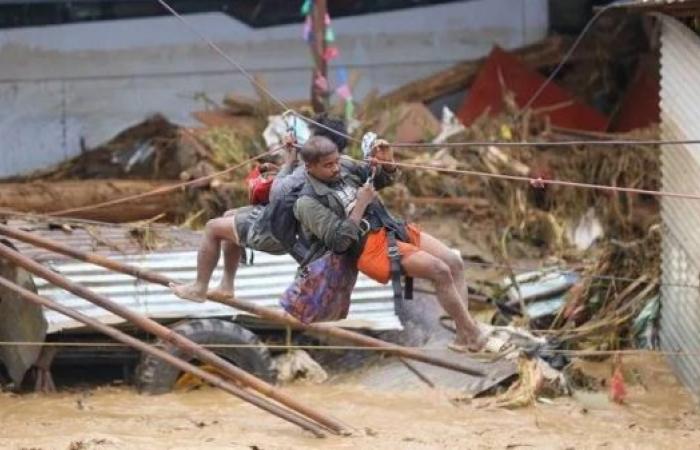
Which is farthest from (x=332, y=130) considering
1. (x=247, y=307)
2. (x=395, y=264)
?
(x=247, y=307)

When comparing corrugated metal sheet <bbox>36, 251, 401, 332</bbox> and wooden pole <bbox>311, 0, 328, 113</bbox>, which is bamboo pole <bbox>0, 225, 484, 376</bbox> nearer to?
corrugated metal sheet <bbox>36, 251, 401, 332</bbox>

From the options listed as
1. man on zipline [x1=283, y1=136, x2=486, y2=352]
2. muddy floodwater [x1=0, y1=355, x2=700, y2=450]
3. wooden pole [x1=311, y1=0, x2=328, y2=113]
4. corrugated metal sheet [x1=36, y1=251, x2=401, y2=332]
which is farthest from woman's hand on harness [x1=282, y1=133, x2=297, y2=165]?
wooden pole [x1=311, y1=0, x2=328, y2=113]

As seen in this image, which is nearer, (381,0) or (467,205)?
(467,205)

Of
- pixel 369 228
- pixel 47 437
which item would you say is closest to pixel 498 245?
pixel 47 437

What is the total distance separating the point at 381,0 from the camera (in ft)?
53.5

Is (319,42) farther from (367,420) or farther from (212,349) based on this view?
(367,420)

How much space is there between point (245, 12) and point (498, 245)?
4.13 m

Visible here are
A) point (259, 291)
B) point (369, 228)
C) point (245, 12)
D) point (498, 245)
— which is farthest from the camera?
point (245, 12)

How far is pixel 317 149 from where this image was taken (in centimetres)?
813

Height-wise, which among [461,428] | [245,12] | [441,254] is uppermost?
[245,12]

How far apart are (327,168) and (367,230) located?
40 cm

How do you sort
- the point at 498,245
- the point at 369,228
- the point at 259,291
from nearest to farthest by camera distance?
the point at 369,228
the point at 259,291
the point at 498,245

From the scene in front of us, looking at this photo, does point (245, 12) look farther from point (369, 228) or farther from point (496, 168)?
point (369, 228)

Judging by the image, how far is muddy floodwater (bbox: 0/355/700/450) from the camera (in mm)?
10383
